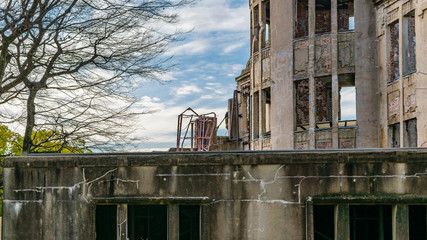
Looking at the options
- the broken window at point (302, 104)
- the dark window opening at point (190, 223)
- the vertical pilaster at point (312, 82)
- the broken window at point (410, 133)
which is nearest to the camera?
the dark window opening at point (190, 223)

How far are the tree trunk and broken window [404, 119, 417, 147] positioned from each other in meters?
12.2

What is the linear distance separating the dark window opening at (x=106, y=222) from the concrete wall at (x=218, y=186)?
0.23 m

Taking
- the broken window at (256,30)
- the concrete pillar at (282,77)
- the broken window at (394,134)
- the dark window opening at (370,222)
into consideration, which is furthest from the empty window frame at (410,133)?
the dark window opening at (370,222)

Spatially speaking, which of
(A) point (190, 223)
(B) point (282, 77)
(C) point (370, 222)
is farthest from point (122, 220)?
(B) point (282, 77)

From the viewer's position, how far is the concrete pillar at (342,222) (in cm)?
1044

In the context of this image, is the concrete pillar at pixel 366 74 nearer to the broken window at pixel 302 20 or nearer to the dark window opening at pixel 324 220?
the broken window at pixel 302 20

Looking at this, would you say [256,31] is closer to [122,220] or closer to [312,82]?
[312,82]

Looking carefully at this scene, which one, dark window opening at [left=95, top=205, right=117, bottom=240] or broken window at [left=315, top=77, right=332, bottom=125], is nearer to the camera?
dark window opening at [left=95, top=205, right=117, bottom=240]

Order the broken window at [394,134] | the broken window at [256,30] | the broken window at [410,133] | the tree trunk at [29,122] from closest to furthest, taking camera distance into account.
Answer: the tree trunk at [29,122], the broken window at [410,133], the broken window at [394,134], the broken window at [256,30]

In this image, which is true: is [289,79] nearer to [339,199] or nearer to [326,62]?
[326,62]

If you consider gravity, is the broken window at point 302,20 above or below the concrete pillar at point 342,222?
above

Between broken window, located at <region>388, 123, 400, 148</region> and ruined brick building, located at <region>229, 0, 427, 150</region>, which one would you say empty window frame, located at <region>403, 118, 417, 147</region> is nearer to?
ruined brick building, located at <region>229, 0, 427, 150</region>

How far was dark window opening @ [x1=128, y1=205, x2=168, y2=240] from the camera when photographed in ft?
38.9

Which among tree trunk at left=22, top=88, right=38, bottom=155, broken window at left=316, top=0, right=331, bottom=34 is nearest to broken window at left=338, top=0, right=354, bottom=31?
broken window at left=316, top=0, right=331, bottom=34
